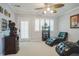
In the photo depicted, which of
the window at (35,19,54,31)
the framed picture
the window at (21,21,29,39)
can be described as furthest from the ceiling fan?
the window at (21,21,29,39)

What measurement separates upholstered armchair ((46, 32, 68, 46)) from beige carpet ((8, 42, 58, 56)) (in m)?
0.13

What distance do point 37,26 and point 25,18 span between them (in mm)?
367

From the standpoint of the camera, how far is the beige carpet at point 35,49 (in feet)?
10.4

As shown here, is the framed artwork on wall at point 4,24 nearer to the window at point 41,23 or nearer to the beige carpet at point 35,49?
the beige carpet at point 35,49

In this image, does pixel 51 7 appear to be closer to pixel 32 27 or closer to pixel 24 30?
pixel 32 27

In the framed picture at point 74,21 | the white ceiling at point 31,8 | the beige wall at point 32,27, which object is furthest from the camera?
the beige wall at point 32,27

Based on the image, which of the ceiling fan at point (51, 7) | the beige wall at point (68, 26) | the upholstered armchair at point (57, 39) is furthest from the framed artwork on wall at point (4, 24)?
the beige wall at point (68, 26)

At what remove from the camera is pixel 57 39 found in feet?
10.9

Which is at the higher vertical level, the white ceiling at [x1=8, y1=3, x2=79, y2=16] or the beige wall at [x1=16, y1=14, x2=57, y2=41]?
the white ceiling at [x1=8, y1=3, x2=79, y2=16]

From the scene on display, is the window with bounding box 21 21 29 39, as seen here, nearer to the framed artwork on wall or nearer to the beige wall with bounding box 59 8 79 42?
the framed artwork on wall

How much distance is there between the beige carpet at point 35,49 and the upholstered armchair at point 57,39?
5.0 inches

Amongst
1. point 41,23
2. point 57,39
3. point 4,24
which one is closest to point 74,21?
point 57,39

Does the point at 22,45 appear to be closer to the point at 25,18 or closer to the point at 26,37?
the point at 26,37

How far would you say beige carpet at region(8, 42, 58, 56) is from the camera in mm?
3173
